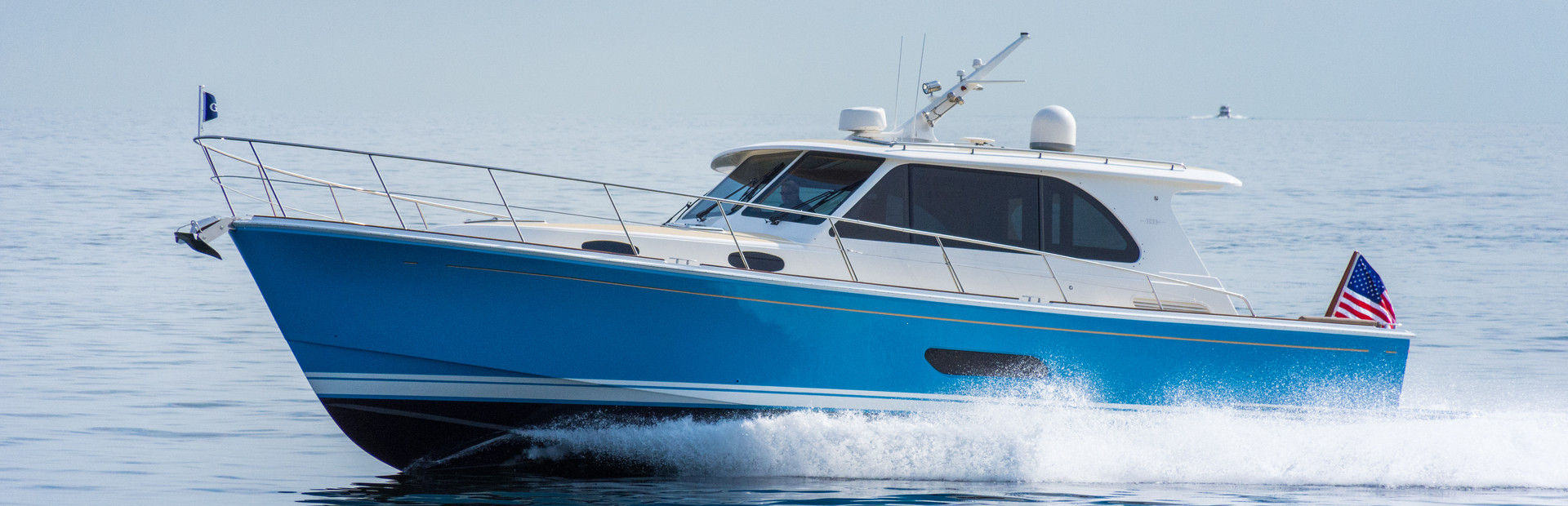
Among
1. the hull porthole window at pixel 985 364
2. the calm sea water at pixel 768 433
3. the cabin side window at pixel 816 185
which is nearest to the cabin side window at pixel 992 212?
the cabin side window at pixel 816 185

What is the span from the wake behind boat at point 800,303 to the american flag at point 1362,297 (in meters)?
0.21

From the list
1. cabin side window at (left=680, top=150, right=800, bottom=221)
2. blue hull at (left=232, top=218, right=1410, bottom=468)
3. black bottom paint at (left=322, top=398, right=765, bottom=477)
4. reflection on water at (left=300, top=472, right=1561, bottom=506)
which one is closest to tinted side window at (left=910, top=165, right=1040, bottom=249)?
blue hull at (left=232, top=218, right=1410, bottom=468)

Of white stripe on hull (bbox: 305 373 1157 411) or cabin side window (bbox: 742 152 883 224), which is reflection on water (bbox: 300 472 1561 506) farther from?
cabin side window (bbox: 742 152 883 224)

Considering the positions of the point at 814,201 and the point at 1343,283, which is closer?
the point at 814,201

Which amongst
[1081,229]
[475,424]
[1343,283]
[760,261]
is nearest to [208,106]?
[475,424]

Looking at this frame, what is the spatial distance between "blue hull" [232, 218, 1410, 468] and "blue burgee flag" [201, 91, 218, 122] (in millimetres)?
579

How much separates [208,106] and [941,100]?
451 cm

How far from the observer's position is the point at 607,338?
277 inches

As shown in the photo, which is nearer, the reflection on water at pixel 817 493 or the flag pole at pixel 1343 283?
the reflection on water at pixel 817 493

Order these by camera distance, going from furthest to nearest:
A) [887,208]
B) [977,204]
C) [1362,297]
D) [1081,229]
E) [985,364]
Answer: [1362,297] → [1081,229] → [977,204] → [887,208] → [985,364]

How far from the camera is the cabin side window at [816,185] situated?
7902 millimetres

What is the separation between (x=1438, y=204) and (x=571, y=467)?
2866 cm

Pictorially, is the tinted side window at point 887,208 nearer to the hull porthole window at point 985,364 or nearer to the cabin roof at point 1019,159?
the cabin roof at point 1019,159

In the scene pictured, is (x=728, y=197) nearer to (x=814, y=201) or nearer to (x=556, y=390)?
(x=814, y=201)
